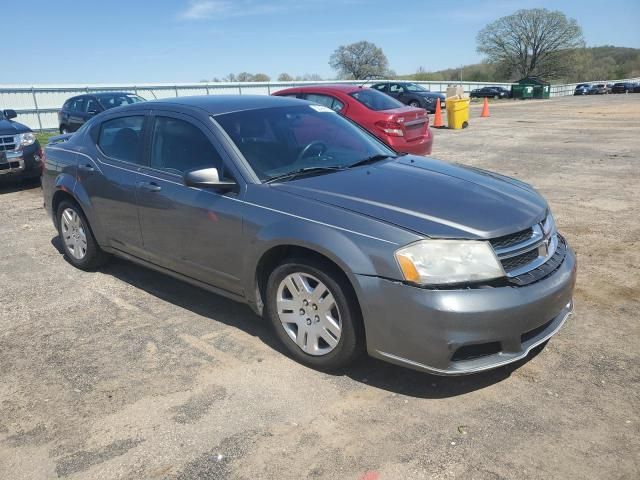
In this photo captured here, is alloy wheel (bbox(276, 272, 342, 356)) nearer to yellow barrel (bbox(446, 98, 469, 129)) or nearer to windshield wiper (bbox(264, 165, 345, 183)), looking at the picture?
windshield wiper (bbox(264, 165, 345, 183))

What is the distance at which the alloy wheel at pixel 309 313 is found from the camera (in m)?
3.29

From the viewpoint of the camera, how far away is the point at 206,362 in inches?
143

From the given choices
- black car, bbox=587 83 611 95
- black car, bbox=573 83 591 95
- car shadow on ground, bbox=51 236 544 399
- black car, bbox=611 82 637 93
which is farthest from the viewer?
black car, bbox=573 83 591 95

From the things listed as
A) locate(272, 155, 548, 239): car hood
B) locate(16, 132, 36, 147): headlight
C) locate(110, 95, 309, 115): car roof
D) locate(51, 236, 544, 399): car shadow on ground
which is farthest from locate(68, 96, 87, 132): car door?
locate(272, 155, 548, 239): car hood

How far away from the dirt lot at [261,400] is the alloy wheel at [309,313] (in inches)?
8.1

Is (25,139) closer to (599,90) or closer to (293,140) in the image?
(293,140)

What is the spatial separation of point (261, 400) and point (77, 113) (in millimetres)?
14672

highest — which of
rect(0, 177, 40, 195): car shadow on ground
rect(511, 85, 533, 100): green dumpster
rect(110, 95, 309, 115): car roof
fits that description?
rect(110, 95, 309, 115): car roof

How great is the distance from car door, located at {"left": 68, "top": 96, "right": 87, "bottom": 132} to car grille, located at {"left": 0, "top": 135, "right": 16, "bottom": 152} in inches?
243

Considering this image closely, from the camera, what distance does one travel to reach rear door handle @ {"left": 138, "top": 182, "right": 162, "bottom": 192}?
13.7 feet

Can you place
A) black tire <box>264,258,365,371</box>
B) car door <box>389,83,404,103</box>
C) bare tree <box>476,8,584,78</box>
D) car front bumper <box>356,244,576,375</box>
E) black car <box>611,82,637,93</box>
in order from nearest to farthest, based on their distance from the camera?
car front bumper <box>356,244,576,375</box>
black tire <box>264,258,365,371</box>
car door <box>389,83,404,103</box>
black car <box>611,82,637,93</box>
bare tree <box>476,8,584,78</box>

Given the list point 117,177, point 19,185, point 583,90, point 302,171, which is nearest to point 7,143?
point 19,185

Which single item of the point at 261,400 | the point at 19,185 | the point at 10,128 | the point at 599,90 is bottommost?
the point at 599,90

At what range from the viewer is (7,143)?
9.38m
